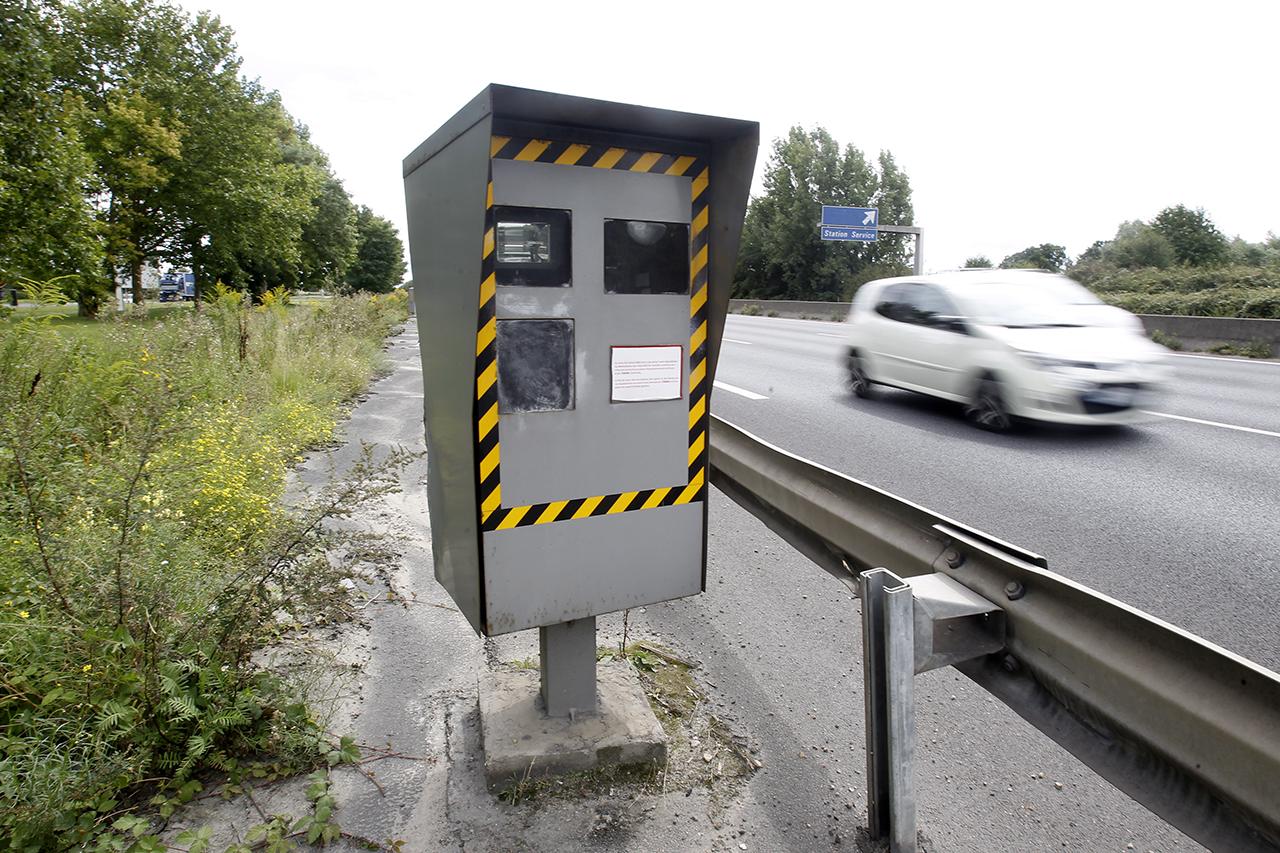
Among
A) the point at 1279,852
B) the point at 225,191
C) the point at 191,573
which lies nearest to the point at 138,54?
the point at 225,191

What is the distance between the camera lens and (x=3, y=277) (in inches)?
629

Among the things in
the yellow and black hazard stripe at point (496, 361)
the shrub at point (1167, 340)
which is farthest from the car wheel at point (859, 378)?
the shrub at point (1167, 340)

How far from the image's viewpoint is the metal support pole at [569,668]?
2.91 meters

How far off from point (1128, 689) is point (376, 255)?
95332 millimetres

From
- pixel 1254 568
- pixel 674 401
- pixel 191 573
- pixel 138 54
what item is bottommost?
pixel 1254 568

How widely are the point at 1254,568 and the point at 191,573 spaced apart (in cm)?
571

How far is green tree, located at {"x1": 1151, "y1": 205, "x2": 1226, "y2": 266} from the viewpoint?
53156mm

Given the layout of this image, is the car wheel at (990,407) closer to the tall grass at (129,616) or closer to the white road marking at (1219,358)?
the tall grass at (129,616)

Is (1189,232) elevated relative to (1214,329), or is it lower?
elevated

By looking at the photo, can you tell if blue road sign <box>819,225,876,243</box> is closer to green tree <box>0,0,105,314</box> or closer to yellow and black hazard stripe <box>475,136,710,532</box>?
green tree <box>0,0,105,314</box>

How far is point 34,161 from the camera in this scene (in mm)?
17078

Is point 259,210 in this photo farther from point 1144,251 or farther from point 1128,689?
point 1144,251

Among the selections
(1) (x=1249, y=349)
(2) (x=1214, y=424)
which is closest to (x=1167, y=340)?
(1) (x=1249, y=349)

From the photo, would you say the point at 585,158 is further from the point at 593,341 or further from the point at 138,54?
the point at 138,54
